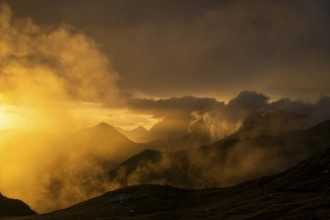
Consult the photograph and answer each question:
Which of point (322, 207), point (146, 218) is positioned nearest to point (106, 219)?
point (146, 218)

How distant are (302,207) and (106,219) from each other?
88.8 meters

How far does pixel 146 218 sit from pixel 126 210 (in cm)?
4623

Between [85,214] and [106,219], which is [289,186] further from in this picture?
[85,214]

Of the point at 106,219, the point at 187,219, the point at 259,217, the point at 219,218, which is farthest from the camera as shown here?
the point at 106,219

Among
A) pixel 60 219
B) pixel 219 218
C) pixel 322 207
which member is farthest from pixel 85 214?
pixel 322 207

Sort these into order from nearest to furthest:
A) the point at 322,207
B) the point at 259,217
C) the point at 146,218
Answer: the point at 322,207 → the point at 259,217 → the point at 146,218

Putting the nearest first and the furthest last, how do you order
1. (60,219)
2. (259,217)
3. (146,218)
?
(259,217)
(146,218)
(60,219)

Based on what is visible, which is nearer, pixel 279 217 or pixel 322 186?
pixel 279 217

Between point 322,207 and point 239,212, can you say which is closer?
point 322,207

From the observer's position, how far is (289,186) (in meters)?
183

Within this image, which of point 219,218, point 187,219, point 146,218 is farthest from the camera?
point 146,218

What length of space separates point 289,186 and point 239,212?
67.4 metres

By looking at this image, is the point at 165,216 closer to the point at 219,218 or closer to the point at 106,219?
the point at 106,219

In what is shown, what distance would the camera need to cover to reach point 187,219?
5433 inches
